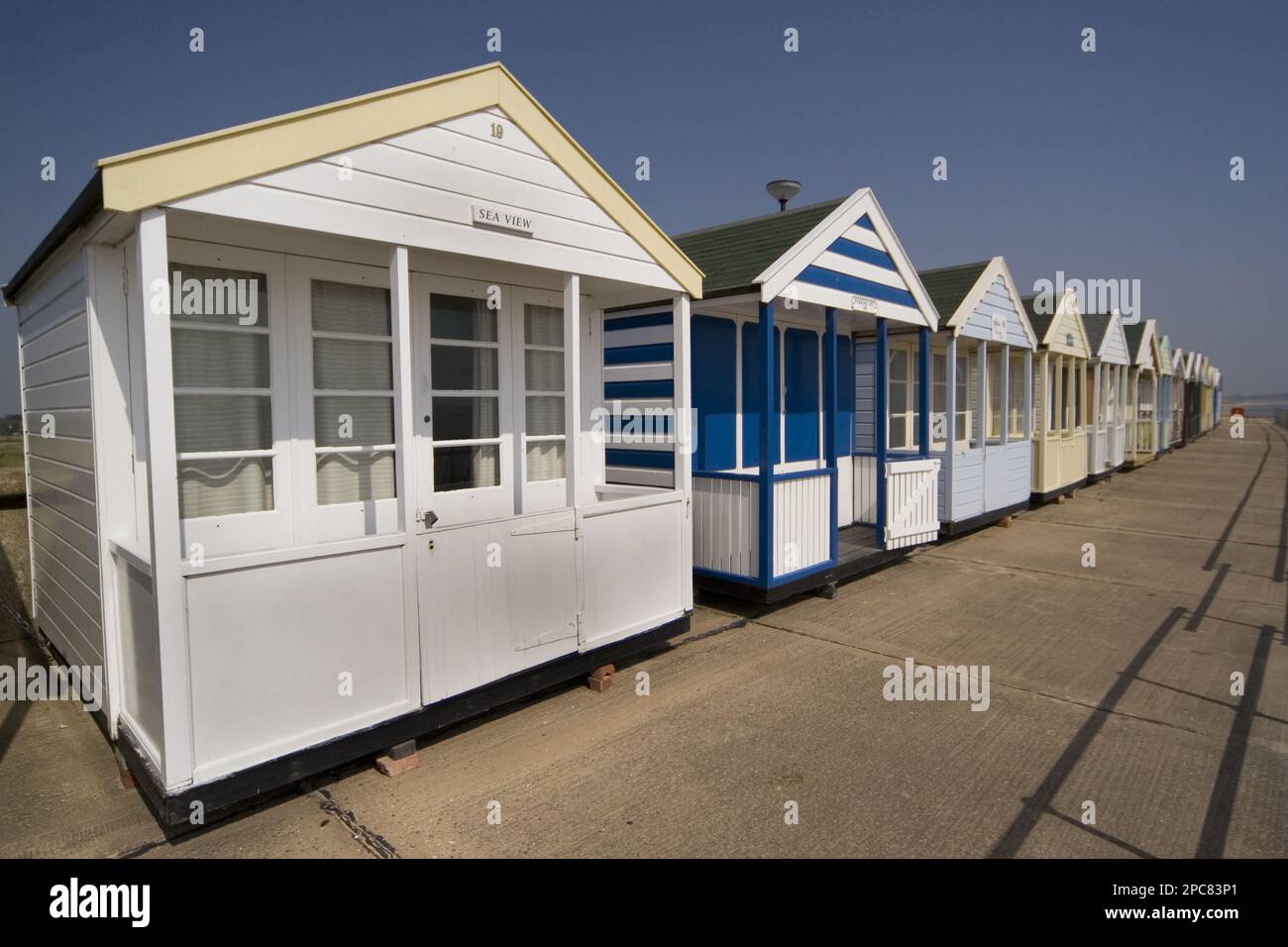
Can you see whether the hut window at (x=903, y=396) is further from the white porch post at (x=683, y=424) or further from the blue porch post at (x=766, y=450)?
the white porch post at (x=683, y=424)

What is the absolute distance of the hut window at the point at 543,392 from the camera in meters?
5.35

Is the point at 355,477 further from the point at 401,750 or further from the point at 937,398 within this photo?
the point at 937,398

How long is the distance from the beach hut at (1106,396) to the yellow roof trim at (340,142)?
1521cm

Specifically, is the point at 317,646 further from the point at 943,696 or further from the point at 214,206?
the point at 943,696

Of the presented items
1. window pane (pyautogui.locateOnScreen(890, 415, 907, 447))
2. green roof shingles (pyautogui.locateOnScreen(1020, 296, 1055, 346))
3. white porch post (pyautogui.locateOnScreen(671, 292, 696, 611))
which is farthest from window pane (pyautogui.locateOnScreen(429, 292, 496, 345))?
green roof shingles (pyautogui.locateOnScreen(1020, 296, 1055, 346))

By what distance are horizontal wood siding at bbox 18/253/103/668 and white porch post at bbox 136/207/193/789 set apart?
0.97 metres

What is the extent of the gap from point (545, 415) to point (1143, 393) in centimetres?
2717

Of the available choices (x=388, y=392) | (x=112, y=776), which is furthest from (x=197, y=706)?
(x=388, y=392)

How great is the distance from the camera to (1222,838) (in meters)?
3.30

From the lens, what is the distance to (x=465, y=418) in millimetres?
4934

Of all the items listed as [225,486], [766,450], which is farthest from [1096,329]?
[225,486]

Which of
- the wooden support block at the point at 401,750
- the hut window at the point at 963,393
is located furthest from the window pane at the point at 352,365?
the hut window at the point at 963,393

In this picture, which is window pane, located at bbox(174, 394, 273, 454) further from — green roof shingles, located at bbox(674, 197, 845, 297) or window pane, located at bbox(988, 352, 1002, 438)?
window pane, located at bbox(988, 352, 1002, 438)

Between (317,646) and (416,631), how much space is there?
1.72 feet
